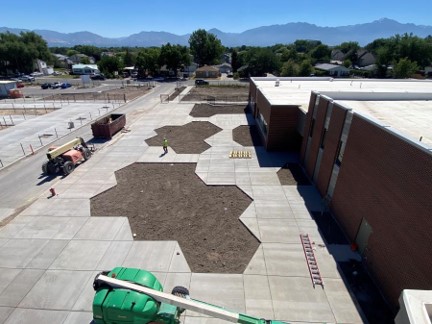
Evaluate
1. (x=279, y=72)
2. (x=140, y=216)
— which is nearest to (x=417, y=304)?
(x=140, y=216)

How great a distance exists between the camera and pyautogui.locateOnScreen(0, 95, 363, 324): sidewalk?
10438 millimetres

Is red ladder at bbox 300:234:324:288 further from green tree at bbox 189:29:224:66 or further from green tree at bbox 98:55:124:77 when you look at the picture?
green tree at bbox 189:29:224:66

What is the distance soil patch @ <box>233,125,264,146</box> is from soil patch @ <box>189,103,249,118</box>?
27.1 ft

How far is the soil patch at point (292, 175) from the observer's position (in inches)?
778

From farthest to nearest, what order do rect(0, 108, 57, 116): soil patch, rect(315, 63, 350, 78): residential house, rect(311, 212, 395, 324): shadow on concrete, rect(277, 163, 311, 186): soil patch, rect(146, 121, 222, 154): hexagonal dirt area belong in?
1. rect(315, 63, 350, 78): residential house
2. rect(0, 108, 57, 116): soil patch
3. rect(146, 121, 222, 154): hexagonal dirt area
4. rect(277, 163, 311, 186): soil patch
5. rect(311, 212, 395, 324): shadow on concrete

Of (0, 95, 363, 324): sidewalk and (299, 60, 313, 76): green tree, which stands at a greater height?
(299, 60, 313, 76): green tree

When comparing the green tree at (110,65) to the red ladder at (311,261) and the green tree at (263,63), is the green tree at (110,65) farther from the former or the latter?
the red ladder at (311,261)

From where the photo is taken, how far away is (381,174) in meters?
11.5

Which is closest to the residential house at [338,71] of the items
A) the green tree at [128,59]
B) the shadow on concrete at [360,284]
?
the green tree at [128,59]

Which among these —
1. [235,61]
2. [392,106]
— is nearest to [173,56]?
[235,61]

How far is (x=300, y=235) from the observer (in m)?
14.2

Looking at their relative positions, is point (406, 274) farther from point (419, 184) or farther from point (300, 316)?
point (300, 316)

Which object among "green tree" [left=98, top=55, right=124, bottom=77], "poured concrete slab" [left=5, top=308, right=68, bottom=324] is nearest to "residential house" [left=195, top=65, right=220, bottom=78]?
"green tree" [left=98, top=55, right=124, bottom=77]

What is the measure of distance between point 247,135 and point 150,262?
67.5 ft
